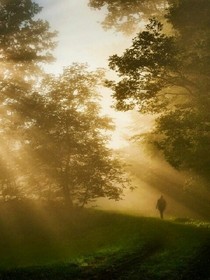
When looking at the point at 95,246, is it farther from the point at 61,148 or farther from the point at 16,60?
the point at 16,60

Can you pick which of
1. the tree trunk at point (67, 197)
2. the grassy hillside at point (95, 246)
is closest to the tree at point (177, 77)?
the grassy hillside at point (95, 246)

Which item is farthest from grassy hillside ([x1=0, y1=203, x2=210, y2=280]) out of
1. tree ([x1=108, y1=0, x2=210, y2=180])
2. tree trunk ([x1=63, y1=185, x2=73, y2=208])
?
tree ([x1=108, y1=0, x2=210, y2=180])

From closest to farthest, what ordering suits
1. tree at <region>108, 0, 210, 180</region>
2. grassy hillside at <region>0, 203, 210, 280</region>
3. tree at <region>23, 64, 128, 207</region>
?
grassy hillside at <region>0, 203, 210, 280</region> → tree at <region>108, 0, 210, 180</region> → tree at <region>23, 64, 128, 207</region>

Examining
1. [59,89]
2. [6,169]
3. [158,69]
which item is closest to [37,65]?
[59,89]

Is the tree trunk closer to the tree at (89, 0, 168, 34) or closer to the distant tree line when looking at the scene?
the distant tree line

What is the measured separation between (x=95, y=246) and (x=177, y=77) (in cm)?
1057

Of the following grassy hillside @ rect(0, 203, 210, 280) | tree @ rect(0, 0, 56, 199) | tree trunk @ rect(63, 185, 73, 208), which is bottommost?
grassy hillside @ rect(0, 203, 210, 280)

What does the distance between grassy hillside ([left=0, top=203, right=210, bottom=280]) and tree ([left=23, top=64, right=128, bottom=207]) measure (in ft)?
7.05

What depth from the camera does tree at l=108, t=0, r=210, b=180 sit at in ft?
70.9

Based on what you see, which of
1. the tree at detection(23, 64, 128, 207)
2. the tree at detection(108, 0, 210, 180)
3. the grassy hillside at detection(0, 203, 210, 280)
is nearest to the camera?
the grassy hillside at detection(0, 203, 210, 280)

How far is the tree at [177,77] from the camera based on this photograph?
2161 cm

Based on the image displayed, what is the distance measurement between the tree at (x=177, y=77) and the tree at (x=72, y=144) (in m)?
6.16

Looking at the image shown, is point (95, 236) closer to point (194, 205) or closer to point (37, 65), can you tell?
point (194, 205)

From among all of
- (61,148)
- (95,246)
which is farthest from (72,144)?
(95,246)
